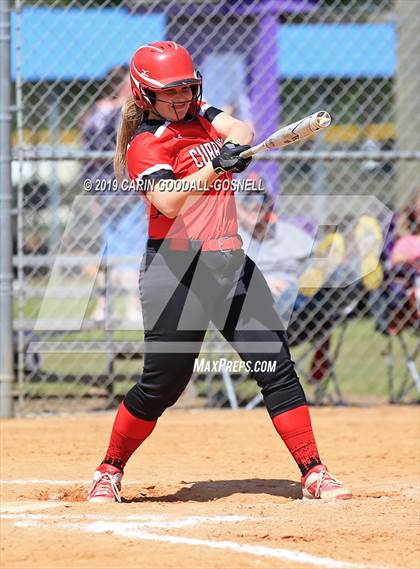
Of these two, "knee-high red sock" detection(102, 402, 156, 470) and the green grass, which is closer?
"knee-high red sock" detection(102, 402, 156, 470)

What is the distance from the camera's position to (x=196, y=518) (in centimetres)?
A: 400

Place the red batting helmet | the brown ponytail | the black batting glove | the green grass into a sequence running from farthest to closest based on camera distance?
1. the green grass
2. the brown ponytail
3. the red batting helmet
4. the black batting glove

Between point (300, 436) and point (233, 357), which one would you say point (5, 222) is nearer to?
point (233, 357)

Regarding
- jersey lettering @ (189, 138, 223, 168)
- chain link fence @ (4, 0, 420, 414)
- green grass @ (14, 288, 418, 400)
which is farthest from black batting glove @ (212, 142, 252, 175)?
green grass @ (14, 288, 418, 400)

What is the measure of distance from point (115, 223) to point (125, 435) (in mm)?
3573

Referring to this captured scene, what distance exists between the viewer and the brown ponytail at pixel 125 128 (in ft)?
15.0

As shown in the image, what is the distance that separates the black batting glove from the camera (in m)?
4.18

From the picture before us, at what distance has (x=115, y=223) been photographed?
7.98 meters

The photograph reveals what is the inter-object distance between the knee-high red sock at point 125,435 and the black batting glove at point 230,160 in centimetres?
116

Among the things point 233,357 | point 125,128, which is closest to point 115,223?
point 233,357

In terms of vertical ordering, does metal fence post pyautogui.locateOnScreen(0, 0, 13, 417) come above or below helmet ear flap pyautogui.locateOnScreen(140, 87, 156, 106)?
below

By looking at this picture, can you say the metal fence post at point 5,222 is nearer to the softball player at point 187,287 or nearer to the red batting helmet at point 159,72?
the softball player at point 187,287

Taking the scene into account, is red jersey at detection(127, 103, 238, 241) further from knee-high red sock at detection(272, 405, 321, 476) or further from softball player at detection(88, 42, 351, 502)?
knee-high red sock at detection(272, 405, 321, 476)

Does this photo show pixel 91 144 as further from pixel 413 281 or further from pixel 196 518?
pixel 196 518
